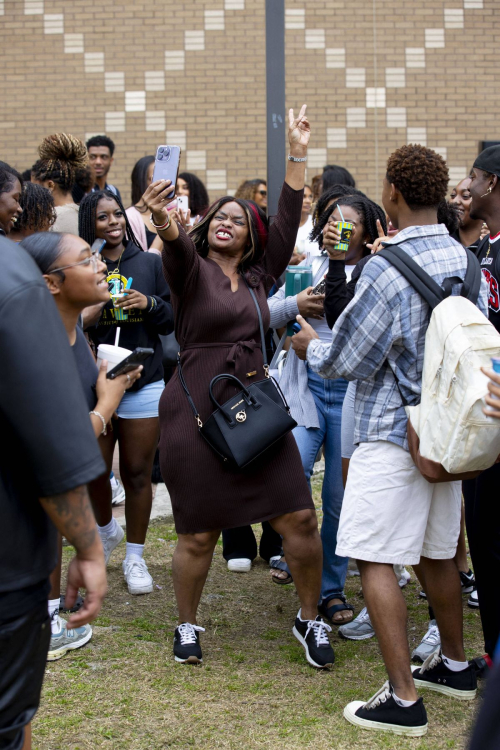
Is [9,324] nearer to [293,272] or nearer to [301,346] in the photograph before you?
[301,346]

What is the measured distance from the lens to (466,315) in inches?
115

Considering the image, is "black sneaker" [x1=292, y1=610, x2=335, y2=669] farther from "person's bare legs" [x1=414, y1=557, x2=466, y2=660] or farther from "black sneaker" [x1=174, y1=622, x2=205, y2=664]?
"person's bare legs" [x1=414, y1=557, x2=466, y2=660]

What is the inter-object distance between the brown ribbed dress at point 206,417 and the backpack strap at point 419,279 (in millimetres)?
950

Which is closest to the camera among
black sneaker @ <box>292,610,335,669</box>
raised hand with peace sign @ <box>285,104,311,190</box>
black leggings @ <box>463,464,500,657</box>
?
black leggings @ <box>463,464,500,657</box>

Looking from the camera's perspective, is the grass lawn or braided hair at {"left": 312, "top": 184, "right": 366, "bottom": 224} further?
braided hair at {"left": 312, "top": 184, "right": 366, "bottom": 224}

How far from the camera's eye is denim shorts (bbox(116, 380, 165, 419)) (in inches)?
181

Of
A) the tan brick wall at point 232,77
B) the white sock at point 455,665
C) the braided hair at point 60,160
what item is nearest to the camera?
the white sock at point 455,665

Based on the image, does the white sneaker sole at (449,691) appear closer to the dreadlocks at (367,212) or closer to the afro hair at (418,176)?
the afro hair at (418,176)

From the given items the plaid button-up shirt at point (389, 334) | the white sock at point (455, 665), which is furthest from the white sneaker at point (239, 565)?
the plaid button-up shirt at point (389, 334)

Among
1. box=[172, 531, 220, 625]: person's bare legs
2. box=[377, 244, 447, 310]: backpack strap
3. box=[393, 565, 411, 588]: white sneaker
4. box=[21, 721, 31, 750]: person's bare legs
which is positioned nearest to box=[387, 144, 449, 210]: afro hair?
Answer: box=[377, 244, 447, 310]: backpack strap

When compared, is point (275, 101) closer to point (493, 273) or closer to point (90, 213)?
point (90, 213)

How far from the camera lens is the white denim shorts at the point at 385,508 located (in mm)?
3184

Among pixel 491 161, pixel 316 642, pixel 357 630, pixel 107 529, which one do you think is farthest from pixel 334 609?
pixel 491 161

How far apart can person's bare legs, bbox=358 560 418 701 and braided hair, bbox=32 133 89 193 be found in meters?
3.72
